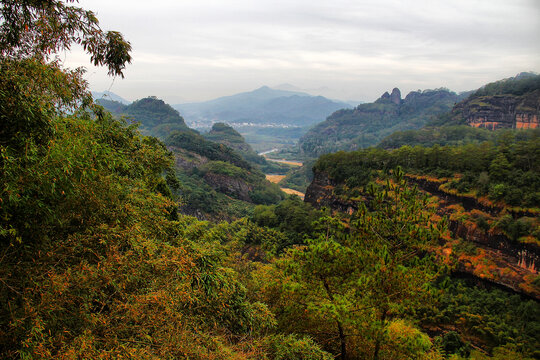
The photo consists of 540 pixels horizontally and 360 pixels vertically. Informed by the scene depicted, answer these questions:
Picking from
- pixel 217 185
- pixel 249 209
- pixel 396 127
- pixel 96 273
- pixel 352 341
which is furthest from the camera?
pixel 396 127

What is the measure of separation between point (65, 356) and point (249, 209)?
49.5m

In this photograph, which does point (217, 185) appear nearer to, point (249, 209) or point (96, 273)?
point (249, 209)

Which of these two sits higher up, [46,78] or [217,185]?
[46,78]

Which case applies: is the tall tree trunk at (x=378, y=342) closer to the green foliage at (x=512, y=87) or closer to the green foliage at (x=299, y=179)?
the green foliage at (x=299, y=179)

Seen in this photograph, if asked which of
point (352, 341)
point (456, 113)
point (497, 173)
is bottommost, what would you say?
point (352, 341)

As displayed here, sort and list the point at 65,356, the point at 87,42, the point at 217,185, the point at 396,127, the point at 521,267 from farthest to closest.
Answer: the point at 396,127 → the point at 217,185 → the point at 521,267 → the point at 87,42 → the point at 65,356

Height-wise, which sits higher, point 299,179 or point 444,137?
point 444,137

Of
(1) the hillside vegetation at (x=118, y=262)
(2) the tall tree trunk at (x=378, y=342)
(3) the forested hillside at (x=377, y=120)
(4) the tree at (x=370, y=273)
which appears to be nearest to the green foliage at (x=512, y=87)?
(3) the forested hillside at (x=377, y=120)

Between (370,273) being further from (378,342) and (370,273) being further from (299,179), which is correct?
(299,179)

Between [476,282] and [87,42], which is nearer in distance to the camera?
[87,42]

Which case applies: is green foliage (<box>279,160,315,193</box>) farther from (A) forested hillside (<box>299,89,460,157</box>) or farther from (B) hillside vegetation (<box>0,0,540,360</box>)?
(B) hillside vegetation (<box>0,0,540,360</box>)

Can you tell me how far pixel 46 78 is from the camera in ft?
13.7

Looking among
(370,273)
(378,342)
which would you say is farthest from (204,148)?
(378,342)

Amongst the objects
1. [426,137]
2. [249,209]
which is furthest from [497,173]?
[426,137]
